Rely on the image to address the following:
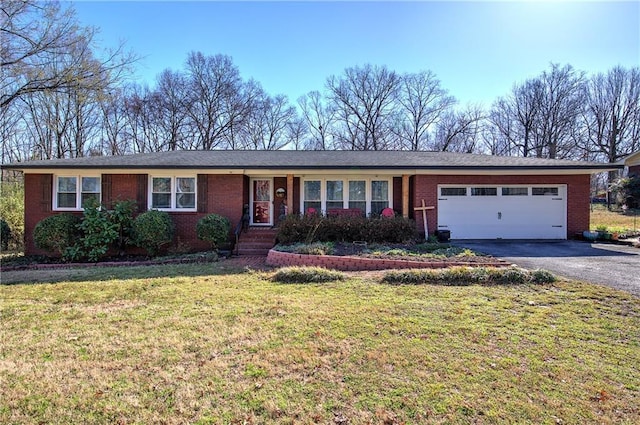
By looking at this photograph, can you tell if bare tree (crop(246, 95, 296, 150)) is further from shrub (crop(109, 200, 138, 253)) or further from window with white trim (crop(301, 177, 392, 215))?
shrub (crop(109, 200, 138, 253))

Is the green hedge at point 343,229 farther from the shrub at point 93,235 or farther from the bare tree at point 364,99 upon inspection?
the bare tree at point 364,99

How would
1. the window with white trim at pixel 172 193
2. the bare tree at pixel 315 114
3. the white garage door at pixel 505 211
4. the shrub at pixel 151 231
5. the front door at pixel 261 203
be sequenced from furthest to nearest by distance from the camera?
the bare tree at pixel 315 114, the front door at pixel 261 203, the white garage door at pixel 505 211, the window with white trim at pixel 172 193, the shrub at pixel 151 231

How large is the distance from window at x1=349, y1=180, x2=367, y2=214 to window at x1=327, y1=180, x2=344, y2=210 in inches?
14.5

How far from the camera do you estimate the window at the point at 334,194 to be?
39.7 ft

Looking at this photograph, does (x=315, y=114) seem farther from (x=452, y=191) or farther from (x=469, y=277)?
(x=469, y=277)

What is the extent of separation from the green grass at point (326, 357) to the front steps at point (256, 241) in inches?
198

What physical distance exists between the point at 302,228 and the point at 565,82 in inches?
1496

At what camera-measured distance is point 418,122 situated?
34625 mm

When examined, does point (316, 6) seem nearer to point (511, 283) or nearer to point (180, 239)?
point (180, 239)

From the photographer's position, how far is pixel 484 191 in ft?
38.2

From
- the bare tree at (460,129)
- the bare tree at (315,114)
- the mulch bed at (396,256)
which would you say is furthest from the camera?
the bare tree at (315,114)

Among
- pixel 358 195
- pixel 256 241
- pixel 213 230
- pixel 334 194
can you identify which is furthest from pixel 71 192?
pixel 358 195

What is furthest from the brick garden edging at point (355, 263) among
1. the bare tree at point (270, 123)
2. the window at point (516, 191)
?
the bare tree at point (270, 123)

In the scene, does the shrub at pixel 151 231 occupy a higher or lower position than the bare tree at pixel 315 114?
lower
